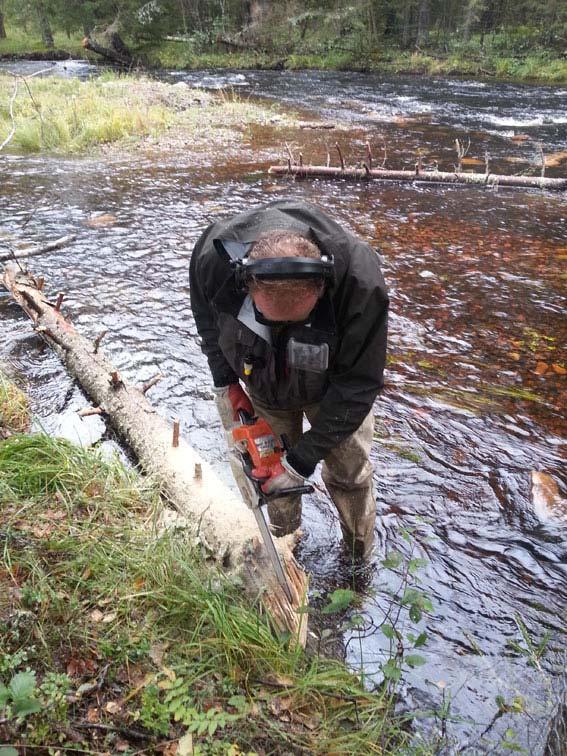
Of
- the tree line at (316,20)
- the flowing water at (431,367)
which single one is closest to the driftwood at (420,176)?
the flowing water at (431,367)

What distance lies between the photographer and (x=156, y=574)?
238 cm

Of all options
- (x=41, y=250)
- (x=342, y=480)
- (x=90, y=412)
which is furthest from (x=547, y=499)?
(x=41, y=250)

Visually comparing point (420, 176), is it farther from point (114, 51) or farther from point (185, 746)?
point (114, 51)

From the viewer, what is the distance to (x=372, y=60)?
26.8 metres

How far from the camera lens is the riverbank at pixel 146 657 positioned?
5.85 ft

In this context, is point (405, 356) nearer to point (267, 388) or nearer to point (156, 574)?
point (267, 388)

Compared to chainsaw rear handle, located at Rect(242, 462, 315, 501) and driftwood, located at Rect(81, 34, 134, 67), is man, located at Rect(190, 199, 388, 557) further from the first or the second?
driftwood, located at Rect(81, 34, 134, 67)

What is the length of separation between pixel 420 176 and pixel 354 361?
357 inches

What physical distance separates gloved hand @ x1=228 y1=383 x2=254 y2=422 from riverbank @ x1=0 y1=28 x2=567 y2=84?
2477 centimetres

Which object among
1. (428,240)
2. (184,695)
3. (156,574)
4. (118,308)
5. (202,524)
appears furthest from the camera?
(428,240)

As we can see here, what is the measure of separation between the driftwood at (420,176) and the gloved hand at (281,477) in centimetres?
896

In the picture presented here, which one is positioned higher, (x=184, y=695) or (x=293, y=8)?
(x=293, y=8)

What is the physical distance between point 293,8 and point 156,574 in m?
35.4

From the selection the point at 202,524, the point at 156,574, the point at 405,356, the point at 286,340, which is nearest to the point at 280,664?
the point at 156,574
